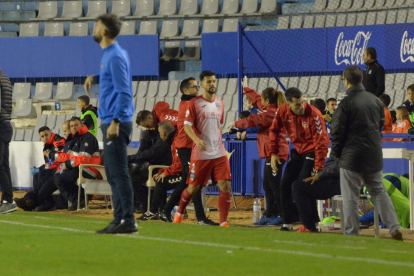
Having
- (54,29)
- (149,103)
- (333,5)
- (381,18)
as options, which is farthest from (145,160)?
(54,29)

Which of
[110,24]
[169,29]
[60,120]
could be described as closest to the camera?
[110,24]

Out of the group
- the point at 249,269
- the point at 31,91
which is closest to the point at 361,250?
the point at 249,269

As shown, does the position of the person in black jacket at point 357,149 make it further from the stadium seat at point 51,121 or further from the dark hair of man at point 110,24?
the stadium seat at point 51,121

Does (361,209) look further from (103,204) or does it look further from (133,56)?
(133,56)

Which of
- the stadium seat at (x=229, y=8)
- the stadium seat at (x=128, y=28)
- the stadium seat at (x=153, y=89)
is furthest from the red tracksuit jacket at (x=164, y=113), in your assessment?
the stadium seat at (x=128, y=28)

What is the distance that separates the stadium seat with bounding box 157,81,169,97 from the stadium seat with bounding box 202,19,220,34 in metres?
2.03

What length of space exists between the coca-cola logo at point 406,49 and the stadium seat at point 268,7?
5.37 meters

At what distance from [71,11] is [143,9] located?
2388mm

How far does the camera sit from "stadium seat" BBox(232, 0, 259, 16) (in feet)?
74.3

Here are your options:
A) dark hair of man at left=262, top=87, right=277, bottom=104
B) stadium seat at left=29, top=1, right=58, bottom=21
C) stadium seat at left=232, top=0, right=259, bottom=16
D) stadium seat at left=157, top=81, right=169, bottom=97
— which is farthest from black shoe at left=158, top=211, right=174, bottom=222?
stadium seat at left=29, top=1, right=58, bottom=21

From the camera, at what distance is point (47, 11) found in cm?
2530

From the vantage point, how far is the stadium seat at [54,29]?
24.2 metres

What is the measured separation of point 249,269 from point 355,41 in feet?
47.5

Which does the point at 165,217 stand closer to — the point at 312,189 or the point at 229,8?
the point at 312,189
